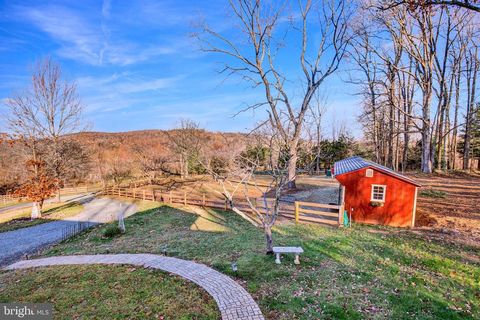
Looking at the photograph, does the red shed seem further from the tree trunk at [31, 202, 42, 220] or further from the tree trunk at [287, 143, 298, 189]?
the tree trunk at [31, 202, 42, 220]

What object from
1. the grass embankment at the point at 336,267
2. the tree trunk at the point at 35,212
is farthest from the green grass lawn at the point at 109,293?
the tree trunk at the point at 35,212

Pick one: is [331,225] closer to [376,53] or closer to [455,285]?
[455,285]

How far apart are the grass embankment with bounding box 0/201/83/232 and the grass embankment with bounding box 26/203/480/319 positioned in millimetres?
6384

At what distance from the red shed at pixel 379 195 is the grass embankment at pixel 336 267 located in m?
1.27

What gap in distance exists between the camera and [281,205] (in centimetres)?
1502

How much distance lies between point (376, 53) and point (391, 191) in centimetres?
1433

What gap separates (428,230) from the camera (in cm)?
1018

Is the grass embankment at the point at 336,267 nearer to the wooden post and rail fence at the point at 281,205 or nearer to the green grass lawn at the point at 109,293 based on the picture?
the wooden post and rail fence at the point at 281,205

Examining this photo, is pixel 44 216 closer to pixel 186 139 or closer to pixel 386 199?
pixel 186 139

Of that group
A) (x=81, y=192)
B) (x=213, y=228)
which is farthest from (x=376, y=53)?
(x=81, y=192)

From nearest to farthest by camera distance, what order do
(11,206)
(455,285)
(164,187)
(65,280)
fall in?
(455,285) → (65,280) → (11,206) → (164,187)

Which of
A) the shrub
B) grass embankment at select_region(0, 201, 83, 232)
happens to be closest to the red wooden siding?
the shrub

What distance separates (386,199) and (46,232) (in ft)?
57.3

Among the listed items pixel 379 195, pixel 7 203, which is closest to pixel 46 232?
pixel 7 203
